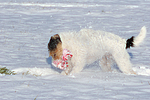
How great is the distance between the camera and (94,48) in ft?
21.3

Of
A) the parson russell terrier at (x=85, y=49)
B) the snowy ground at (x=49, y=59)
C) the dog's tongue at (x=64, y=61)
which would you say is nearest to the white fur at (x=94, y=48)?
the parson russell terrier at (x=85, y=49)

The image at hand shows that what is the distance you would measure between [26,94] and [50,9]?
15.6 metres

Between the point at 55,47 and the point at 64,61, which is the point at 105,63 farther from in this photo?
the point at 55,47

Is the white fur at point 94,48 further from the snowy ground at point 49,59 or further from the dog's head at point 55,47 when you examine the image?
the snowy ground at point 49,59

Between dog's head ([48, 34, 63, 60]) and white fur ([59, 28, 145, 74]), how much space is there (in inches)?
8.7

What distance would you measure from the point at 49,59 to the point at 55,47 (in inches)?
90.9

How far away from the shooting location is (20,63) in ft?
25.6

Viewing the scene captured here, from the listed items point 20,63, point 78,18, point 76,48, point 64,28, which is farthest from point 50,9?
point 76,48

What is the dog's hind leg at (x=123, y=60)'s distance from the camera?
652cm

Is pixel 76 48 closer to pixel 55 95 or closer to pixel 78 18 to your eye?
pixel 55 95

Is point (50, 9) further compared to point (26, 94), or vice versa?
point (50, 9)

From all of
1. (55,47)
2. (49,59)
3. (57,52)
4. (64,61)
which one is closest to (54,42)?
(55,47)

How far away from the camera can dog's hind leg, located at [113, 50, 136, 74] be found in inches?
257

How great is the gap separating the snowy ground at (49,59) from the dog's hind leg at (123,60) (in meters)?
0.31
